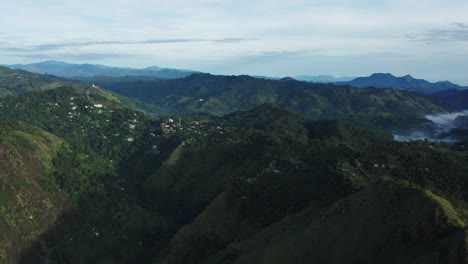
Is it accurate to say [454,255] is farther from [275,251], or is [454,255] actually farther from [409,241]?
[275,251]

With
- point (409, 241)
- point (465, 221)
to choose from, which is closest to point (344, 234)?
point (409, 241)

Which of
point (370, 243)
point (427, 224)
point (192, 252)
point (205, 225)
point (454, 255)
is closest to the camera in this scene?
point (454, 255)

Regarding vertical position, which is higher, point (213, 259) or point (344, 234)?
point (344, 234)

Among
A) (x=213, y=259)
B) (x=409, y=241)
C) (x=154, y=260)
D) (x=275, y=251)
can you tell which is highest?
(x=409, y=241)

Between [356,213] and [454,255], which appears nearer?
[454,255]

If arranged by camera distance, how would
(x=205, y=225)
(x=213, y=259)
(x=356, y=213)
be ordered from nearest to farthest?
(x=356, y=213) < (x=213, y=259) < (x=205, y=225)

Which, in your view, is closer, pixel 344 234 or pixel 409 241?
pixel 409 241

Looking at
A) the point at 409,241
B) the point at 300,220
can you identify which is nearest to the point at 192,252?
the point at 300,220

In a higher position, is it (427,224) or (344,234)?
(427,224)

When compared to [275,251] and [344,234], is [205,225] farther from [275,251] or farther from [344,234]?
[344,234]
